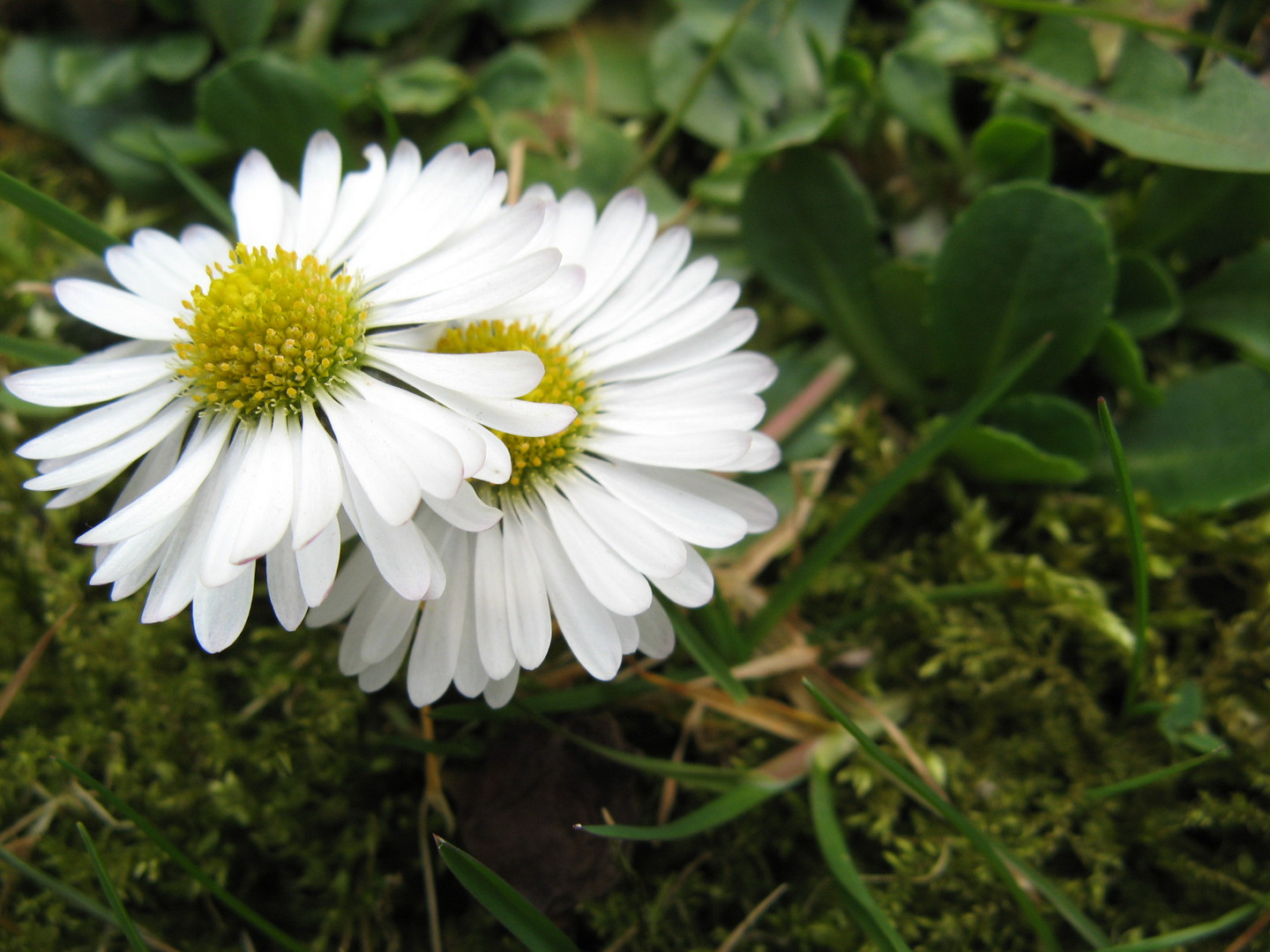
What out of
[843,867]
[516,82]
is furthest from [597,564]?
[516,82]

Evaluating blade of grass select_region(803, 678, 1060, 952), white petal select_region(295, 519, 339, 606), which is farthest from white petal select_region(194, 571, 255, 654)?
blade of grass select_region(803, 678, 1060, 952)

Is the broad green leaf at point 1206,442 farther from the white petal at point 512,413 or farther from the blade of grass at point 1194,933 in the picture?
the white petal at point 512,413

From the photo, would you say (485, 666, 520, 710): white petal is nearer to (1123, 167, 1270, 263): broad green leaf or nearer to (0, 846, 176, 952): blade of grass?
(0, 846, 176, 952): blade of grass

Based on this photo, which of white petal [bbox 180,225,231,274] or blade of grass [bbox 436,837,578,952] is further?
white petal [bbox 180,225,231,274]

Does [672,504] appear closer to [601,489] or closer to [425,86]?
[601,489]

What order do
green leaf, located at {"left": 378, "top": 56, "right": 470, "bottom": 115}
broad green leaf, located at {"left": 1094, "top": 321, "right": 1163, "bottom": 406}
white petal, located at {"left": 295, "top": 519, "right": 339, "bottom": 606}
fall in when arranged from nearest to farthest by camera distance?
white petal, located at {"left": 295, "top": 519, "right": 339, "bottom": 606}
broad green leaf, located at {"left": 1094, "top": 321, "right": 1163, "bottom": 406}
green leaf, located at {"left": 378, "top": 56, "right": 470, "bottom": 115}
